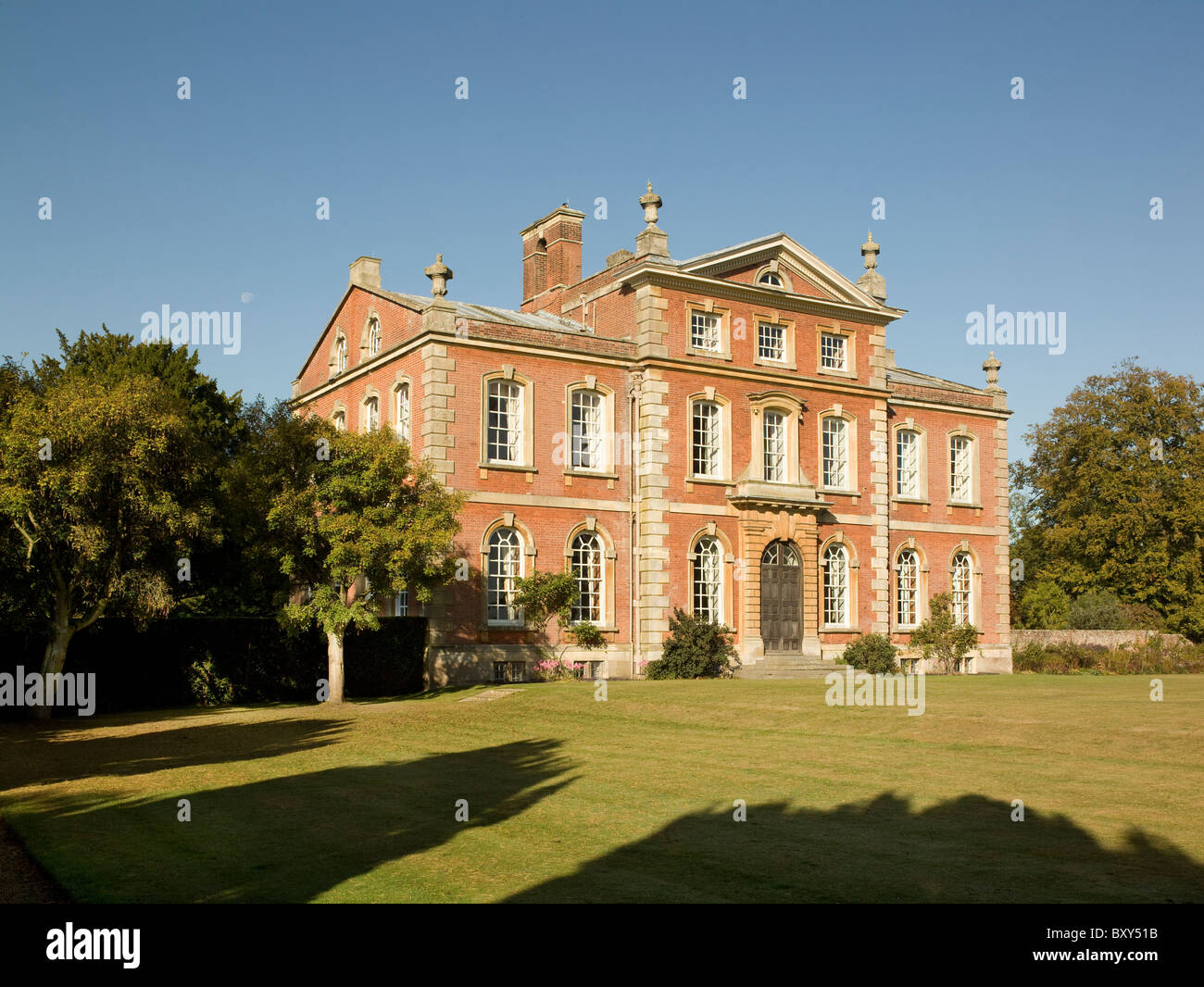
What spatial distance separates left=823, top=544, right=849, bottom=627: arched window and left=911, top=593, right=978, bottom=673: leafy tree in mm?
2802

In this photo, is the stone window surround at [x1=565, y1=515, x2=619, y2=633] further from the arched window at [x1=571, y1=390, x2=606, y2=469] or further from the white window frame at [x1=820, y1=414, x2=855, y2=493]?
the white window frame at [x1=820, y1=414, x2=855, y2=493]

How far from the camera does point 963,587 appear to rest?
3859 cm

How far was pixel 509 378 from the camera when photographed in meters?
29.6

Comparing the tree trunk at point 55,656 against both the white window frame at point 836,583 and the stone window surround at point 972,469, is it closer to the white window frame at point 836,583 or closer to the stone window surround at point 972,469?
the white window frame at point 836,583

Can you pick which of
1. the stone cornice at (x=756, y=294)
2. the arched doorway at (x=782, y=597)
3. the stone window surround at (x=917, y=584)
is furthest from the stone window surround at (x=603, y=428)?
the stone window surround at (x=917, y=584)

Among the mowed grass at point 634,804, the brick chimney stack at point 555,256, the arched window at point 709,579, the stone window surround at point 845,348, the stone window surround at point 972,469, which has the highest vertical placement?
the brick chimney stack at point 555,256

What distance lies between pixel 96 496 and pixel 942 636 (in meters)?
25.2

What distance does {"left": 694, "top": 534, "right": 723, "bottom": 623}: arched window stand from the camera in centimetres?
3177

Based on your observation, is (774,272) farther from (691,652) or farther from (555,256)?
(691,652)

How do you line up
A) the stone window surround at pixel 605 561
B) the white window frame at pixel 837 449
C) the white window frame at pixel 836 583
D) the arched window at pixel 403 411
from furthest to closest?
the white window frame at pixel 837 449
the white window frame at pixel 836 583
the arched window at pixel 403 411
the stone window surround at pixel 605 561

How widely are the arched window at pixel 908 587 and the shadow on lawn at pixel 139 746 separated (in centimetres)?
2172

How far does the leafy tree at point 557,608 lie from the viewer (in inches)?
1117
